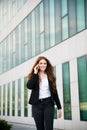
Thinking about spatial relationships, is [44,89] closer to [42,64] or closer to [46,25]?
[42,64]

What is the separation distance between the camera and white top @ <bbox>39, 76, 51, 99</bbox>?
19.1ft

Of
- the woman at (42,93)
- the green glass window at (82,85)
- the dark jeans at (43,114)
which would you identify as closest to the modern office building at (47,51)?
the green glass window at (82,85)

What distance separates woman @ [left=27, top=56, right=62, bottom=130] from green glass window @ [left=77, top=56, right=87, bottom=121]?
435 inches

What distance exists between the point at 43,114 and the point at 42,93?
33 cm

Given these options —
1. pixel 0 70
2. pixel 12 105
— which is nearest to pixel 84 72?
pixel 12 105

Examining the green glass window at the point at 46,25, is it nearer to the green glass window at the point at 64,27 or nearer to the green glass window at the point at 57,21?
the green glass window at the point at 57,21

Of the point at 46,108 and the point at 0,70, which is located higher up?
the point at 0,70

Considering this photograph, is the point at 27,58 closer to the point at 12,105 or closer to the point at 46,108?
the point at 12,105

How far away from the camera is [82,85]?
1708cm

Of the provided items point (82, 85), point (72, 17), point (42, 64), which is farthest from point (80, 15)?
point (42, 64)

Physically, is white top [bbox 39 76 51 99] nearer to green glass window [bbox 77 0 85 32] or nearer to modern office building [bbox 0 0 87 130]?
modern office building [bbox 0 0 87 130]

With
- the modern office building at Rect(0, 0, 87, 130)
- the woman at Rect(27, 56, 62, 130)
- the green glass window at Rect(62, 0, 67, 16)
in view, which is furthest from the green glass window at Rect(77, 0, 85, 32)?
the woman at Rect(27, 56, 62, 130)

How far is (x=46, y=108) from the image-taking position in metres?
5.71

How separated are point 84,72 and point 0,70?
20502 mm
